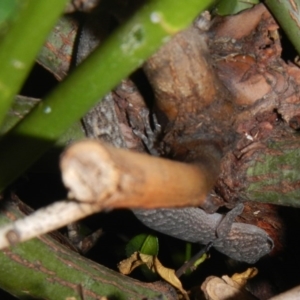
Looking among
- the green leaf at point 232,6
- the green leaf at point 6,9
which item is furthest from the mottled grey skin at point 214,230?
the green leaf at point 6,9

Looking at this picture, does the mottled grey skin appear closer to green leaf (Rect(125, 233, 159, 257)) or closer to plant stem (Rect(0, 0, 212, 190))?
green leaf (Rect(125, 233, 159, 257))

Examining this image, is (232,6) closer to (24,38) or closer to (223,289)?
(223,289)

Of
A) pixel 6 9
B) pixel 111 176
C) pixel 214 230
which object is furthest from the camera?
pixel 214 230

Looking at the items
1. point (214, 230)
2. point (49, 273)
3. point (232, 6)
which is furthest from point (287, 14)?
point (49, 273)

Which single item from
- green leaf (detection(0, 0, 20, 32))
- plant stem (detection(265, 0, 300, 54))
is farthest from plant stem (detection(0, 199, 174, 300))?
plant stem (detection(265, 0, 300, 54))

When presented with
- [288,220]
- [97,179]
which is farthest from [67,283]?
[97,179]
